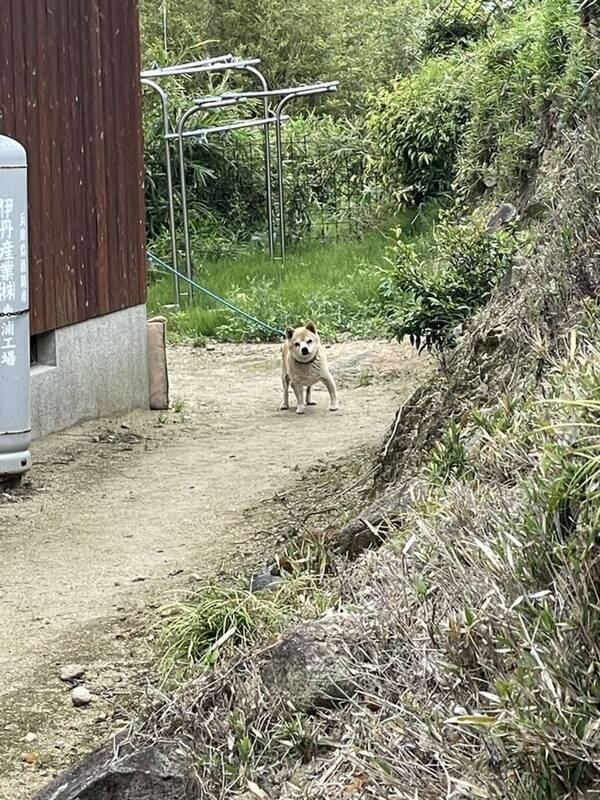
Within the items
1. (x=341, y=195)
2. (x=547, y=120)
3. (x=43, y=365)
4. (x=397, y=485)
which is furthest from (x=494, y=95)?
(x=341, y=195)

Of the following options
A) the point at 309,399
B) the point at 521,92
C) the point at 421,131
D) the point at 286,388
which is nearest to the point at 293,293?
the point at 421,131

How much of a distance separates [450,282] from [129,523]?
3.00m

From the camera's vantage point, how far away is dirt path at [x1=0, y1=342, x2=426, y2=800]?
4.68m

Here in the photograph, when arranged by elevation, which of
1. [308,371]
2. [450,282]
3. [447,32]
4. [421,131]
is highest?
[447,32]

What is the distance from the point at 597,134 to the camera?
5.33 m

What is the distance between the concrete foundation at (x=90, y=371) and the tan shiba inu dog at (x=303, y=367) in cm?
117

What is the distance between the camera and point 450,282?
902 centimetres

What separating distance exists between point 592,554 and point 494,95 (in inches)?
342

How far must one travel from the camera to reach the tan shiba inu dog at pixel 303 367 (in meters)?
10.8

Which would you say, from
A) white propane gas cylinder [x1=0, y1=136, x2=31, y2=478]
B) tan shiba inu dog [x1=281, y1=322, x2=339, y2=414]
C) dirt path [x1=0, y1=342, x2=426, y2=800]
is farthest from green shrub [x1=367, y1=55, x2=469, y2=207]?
white propane gas cylinder [x1=0, y1=136, x2=31, y2=478]

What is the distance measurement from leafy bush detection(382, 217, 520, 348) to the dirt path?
2.81 ft

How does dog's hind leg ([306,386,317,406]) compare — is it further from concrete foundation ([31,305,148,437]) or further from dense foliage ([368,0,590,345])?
concrete foundation ([31,305,148,437])

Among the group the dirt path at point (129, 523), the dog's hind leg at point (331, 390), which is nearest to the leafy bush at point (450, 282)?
the dirt path at point (129, 523)

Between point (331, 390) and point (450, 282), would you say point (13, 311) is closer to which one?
point (450, 282)
